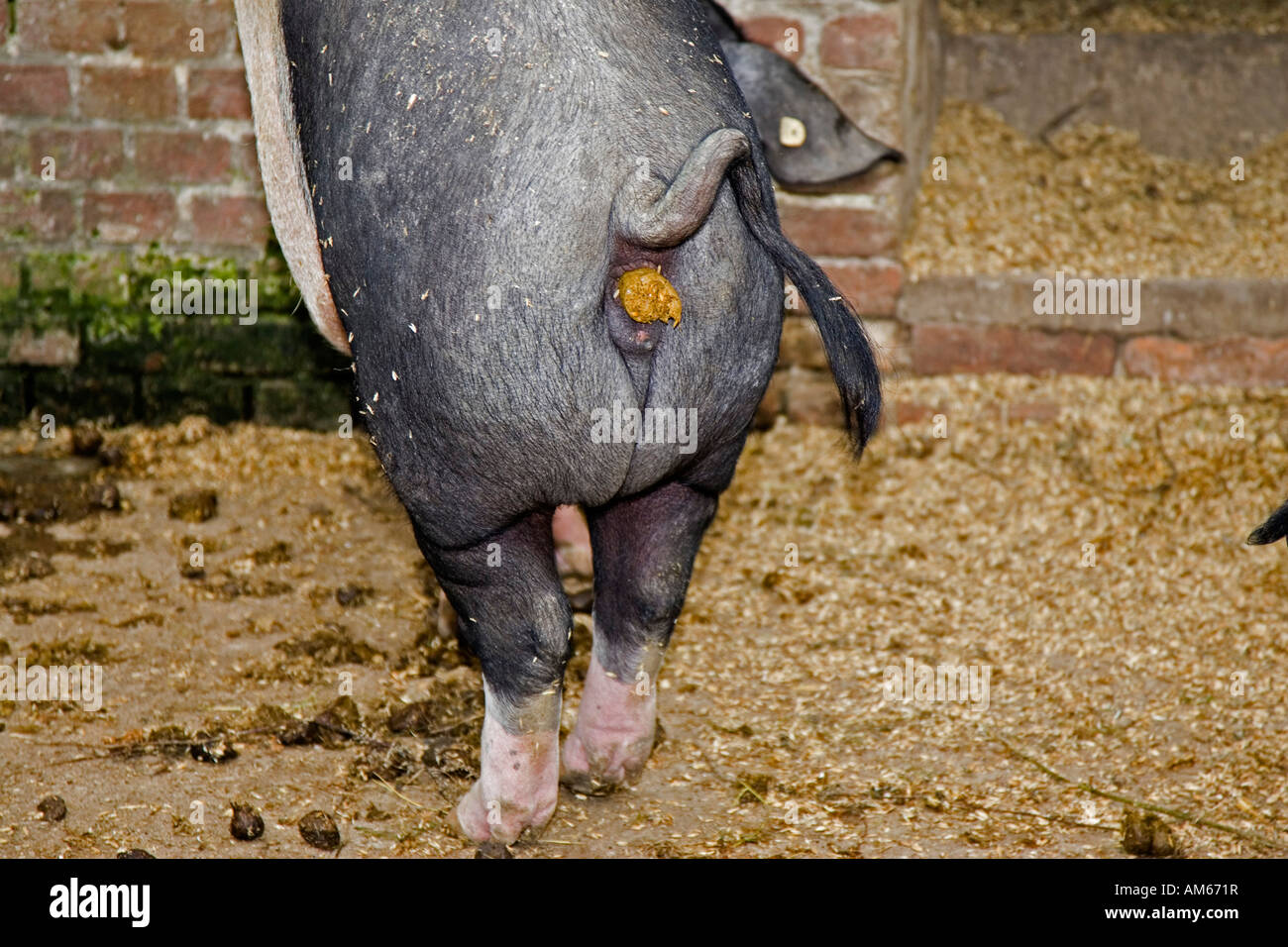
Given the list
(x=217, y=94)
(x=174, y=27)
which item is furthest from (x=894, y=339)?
(x=174, y=27)

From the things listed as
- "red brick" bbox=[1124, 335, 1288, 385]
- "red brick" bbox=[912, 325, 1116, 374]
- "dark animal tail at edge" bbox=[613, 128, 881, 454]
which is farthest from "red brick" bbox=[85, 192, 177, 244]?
"red brick" bbox=[1124, 335, 1288, 385]

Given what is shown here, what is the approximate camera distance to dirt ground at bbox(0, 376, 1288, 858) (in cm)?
219

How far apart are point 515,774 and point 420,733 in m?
0.40

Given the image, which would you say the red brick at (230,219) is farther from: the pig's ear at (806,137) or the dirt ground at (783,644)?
the pig's ear at (806,137)

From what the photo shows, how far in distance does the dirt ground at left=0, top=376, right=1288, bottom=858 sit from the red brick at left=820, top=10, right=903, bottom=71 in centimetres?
82

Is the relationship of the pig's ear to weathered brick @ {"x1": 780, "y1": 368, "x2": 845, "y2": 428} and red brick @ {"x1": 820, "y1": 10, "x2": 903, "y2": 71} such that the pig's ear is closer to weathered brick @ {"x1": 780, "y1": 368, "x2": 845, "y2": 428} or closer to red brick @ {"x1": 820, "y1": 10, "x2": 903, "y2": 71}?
red brick @ {"x1": 820, "y1": 10, "x2": 903, "y2": 71}

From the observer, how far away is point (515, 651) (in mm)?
1956

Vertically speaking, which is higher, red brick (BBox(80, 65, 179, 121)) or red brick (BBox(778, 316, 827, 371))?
red brick (BBox(80, 65, 179, 121))

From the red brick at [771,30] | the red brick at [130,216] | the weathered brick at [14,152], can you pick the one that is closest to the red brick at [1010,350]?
the red brick at [771,30]

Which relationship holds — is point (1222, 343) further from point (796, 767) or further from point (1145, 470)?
point (796, 767)

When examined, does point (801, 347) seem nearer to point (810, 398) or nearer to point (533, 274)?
point (810, 398)

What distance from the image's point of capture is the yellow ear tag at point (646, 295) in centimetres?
173

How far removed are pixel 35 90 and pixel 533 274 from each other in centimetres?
248

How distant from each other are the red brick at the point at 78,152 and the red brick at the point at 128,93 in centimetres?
5
